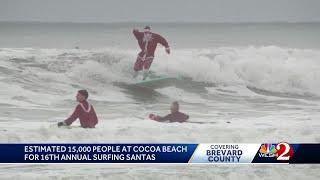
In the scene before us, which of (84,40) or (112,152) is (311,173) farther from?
(84,40)

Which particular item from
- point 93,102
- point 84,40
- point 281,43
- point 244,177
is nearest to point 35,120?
point 93,102

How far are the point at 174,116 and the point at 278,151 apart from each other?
2.47ft

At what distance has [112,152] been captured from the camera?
3211 mm

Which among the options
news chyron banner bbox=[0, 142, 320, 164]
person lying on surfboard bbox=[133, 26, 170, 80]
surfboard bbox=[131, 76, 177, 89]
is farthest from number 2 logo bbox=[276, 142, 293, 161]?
person lying on surfboard bbox=[133, 26, 170, 80]

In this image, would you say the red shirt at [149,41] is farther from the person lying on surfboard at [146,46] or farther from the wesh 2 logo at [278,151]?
the wesh 2 logo at [278,151]

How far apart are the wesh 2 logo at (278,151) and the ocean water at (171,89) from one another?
0.06 meters

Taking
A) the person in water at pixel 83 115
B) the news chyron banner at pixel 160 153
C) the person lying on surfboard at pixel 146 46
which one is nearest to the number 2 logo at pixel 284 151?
the news chyron banner at pixel 160 153

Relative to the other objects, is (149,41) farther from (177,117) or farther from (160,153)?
(160,153)

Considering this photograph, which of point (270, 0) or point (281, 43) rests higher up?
point (270, 0)

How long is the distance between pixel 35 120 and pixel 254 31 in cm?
168

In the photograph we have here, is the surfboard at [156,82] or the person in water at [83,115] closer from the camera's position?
the person in water at [83,115]

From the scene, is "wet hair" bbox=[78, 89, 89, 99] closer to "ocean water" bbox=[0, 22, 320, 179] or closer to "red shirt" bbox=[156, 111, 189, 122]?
"ocean water" bbox=[0, 22, 320, 179]

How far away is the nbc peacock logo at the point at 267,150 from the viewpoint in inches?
129

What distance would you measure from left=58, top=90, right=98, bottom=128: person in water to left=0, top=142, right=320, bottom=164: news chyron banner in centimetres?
16
